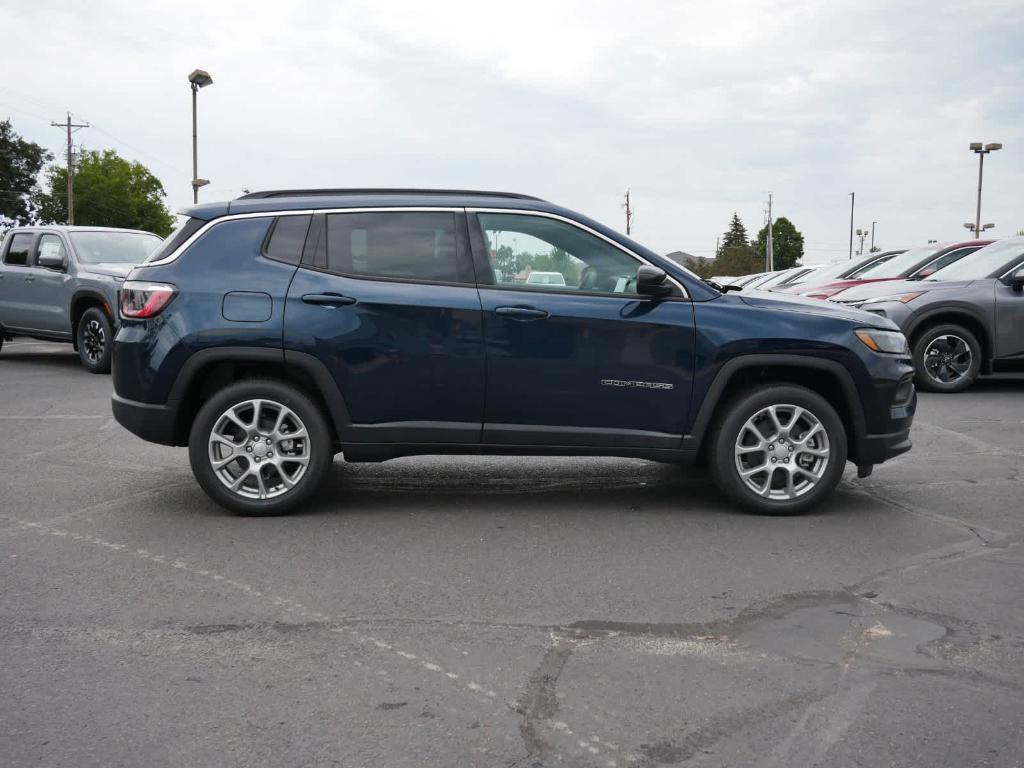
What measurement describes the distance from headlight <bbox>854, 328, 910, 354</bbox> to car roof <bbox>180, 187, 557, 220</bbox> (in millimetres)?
1858

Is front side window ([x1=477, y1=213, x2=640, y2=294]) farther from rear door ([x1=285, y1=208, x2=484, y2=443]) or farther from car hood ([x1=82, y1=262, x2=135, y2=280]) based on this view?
car hood ([x1=82, y1=262, x2=135, y2=280])

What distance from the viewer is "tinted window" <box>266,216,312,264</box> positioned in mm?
6023

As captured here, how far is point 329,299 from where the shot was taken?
589 centimetres

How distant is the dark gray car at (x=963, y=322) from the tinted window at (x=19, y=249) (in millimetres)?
11391

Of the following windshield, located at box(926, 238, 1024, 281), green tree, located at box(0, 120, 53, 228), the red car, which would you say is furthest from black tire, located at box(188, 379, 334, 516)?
green tree, located at box(0, 120, 53, 228)

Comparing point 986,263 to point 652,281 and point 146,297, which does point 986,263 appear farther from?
point 146,297

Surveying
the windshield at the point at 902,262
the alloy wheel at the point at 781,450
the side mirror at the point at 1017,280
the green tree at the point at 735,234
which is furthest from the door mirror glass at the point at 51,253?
the green tree at the point at 735,234

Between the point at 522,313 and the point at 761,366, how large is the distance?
54.8 inches

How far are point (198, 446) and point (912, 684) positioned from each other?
3901mm

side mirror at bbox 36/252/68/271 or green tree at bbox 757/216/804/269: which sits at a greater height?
green tree at bbox 757/216/804/269

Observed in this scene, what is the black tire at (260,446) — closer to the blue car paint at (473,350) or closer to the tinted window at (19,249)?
the blue car paint at (473,350)

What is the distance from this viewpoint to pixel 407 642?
13.0 ft

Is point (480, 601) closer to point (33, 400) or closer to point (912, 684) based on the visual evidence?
point (912, 684)

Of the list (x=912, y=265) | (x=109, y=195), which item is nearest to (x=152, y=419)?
(x=912, y=265)
